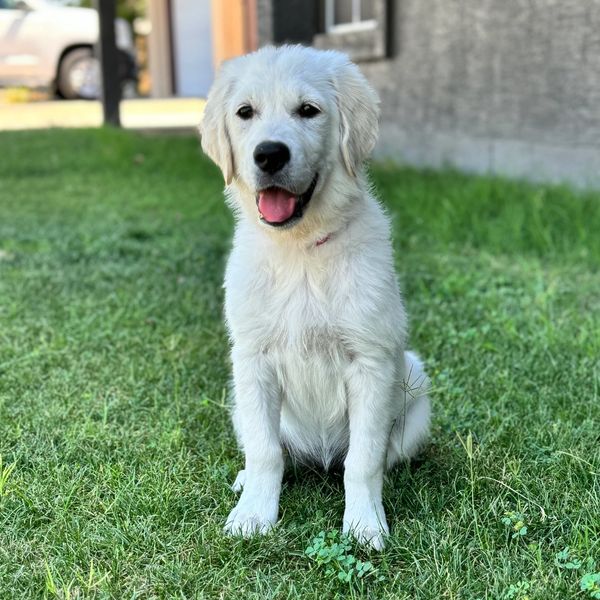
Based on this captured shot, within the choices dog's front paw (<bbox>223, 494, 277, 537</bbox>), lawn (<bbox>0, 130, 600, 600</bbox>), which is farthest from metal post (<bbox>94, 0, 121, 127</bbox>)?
dog's front paw (<bbox>223, 494, 277, 537</bbox>)

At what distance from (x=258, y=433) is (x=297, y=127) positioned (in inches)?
36.7

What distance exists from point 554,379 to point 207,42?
1648 cm

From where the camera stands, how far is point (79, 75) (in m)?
17.9

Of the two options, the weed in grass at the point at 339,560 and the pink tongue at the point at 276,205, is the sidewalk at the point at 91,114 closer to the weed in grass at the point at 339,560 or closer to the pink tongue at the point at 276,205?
the pink tongue at the point at 276,205

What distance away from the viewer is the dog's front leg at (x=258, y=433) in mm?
2326

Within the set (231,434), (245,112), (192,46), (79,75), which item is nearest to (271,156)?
(245,112)

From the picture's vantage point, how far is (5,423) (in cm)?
294

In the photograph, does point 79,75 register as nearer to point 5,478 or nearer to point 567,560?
point 5,478

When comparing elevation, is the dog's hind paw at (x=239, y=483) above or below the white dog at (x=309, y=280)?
below

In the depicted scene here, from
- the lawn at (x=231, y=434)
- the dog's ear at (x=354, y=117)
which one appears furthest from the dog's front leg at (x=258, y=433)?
the dog's ear at (x=354, y=117)

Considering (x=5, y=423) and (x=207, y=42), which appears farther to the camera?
(x=207, y=42)

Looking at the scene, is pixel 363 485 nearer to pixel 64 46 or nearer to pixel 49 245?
pixel 49 245

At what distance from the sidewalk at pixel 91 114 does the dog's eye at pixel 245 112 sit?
1083 centimetres

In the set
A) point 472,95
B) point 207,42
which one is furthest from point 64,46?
point 472,95
